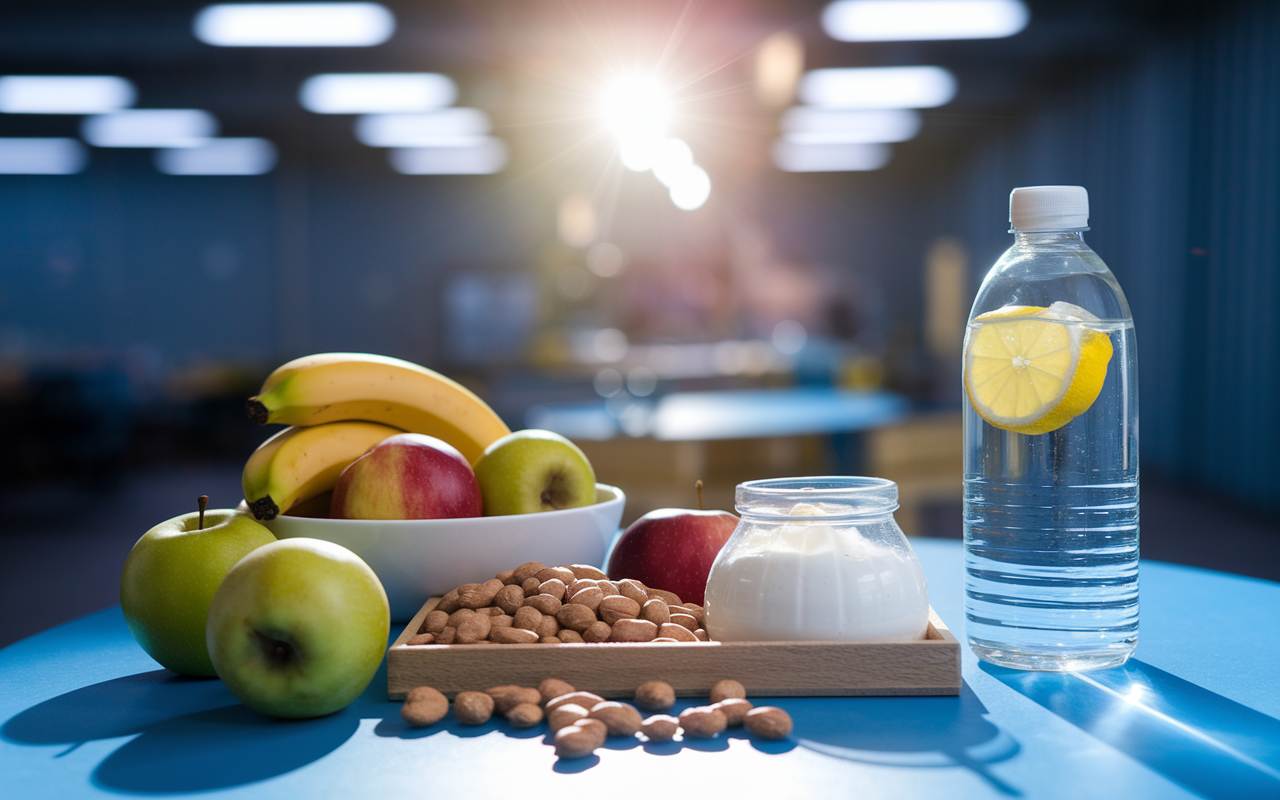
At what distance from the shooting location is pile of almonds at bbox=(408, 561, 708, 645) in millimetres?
772

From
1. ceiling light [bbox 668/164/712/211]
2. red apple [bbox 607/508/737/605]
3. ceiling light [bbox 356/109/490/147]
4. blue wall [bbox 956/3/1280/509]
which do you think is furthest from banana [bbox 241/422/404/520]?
ceiling light [bbox 356/109/490/147]

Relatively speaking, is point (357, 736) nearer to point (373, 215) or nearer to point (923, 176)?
point (373, 215)

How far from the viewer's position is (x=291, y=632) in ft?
2.23

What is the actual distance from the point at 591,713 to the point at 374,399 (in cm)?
60

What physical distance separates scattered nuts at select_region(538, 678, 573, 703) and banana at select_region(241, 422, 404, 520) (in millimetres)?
378

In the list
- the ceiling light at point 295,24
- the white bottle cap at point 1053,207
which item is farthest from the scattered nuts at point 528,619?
the ceiling light at point 295,24

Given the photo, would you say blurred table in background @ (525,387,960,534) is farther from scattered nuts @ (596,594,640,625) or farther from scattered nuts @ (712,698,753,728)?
scattered nuts @ (712,698,753,728)

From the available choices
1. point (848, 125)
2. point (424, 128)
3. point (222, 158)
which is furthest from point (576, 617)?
point (222, 158)

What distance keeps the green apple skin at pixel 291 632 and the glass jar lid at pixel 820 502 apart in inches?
11.6

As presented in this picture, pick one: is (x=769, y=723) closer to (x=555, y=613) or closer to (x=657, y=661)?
(x=657, y=661)

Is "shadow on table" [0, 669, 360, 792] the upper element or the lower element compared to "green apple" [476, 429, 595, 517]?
lower

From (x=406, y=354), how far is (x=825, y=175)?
210 inches

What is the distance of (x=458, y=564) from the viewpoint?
0.94 m

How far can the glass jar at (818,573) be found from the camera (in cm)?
73
